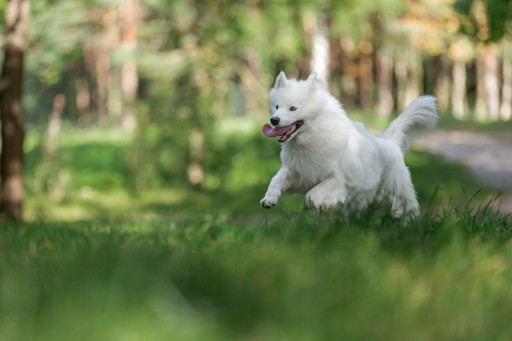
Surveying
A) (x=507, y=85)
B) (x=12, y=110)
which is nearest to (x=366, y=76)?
(x=507, y=85)

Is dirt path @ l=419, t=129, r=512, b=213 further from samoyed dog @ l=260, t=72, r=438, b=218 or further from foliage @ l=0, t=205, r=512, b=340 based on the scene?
foliage @ l=0, t=205, r=512, b=340

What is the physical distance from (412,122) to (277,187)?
179cm

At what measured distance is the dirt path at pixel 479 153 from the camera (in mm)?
19500

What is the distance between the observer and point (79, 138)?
30.6m

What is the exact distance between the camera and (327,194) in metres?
6.07

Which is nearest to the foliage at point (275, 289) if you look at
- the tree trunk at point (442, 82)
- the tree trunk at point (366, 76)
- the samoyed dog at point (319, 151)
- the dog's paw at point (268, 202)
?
the dog's paw at point (268, 202)

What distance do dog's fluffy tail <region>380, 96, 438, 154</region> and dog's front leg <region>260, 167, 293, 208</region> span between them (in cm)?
137

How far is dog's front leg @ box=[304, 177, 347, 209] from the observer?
6008 mm

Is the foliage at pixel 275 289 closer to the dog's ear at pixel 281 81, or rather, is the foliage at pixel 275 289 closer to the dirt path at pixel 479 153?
the dog's ear at pixel 281 81

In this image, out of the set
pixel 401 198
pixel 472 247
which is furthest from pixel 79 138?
pixel 472 247

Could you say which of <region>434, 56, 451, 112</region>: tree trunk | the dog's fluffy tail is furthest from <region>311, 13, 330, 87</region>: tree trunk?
<region>434, 56, 451, 112</region>: tree trunk

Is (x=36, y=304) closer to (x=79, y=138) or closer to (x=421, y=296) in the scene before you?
(x=421, y=296)

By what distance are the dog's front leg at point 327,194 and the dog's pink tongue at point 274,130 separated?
1.42ft

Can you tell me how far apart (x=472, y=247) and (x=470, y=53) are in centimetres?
3819
